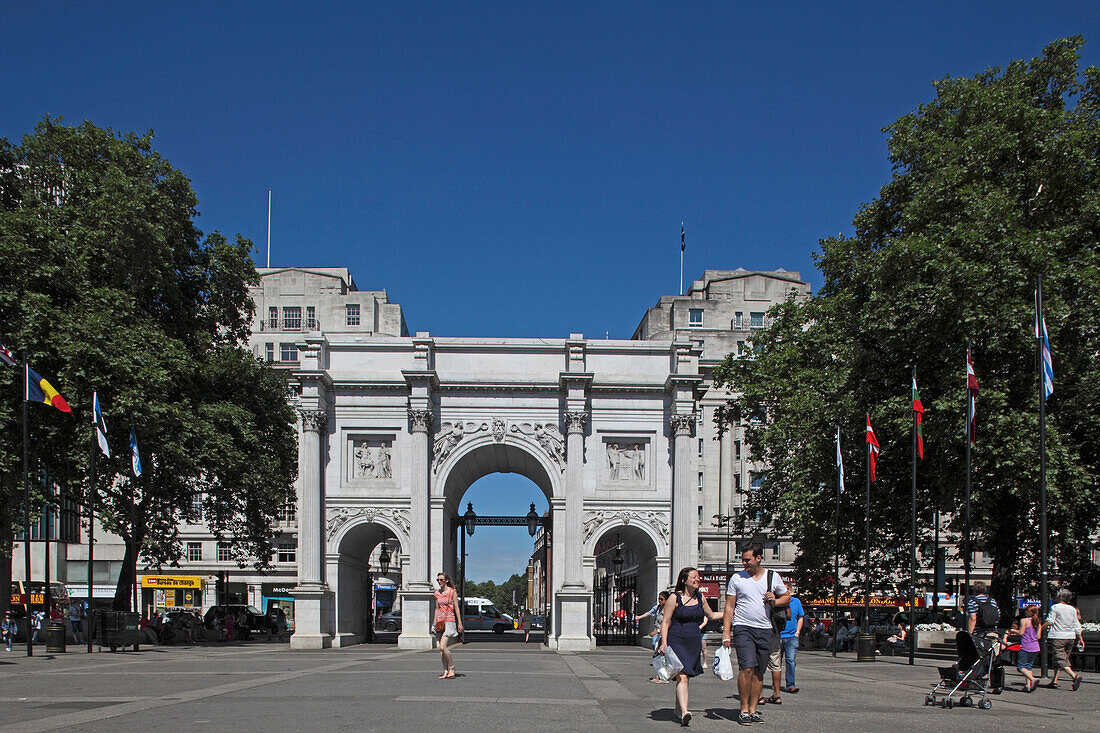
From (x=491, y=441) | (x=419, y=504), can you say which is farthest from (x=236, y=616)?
(x=491, y=441)

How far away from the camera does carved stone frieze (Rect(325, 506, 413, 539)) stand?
38875 millimetres

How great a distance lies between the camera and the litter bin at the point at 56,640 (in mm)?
29172

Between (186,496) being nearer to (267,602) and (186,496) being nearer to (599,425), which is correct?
(599,425)

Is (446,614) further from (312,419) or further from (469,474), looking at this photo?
(469,474)

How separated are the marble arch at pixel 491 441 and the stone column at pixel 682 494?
56mm

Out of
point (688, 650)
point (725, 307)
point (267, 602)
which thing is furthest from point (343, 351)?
point (725, 307)

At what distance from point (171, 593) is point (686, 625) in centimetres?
6200

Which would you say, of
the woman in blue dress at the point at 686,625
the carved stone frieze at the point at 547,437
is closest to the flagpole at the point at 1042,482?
the woman in blue dress at the point at 686,625

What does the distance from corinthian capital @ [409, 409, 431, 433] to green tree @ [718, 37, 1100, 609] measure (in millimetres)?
12167

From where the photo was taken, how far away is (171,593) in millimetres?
67125

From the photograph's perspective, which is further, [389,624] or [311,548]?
[389,624]

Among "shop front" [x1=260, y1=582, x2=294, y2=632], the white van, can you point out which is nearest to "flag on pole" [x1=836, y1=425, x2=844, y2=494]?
the white van

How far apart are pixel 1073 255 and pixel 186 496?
32000mm

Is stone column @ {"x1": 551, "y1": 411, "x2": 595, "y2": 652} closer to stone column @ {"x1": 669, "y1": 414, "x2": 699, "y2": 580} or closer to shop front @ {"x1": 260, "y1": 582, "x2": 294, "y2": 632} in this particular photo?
stone column @ {"x1": 669, "y1": 414, "x2": 699, "y2": 580}
